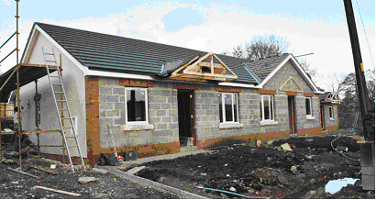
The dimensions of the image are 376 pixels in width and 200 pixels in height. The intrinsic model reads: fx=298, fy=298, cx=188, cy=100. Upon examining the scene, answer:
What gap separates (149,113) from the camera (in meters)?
11.0

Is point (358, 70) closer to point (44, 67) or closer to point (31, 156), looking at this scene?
point (44, 67)

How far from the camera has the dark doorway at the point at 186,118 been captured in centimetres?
1274

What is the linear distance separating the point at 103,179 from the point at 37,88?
299 inches

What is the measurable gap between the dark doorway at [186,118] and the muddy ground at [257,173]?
241cm

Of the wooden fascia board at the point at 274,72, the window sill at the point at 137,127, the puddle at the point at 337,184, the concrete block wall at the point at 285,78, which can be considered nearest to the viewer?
the puddle at the point at 337,184

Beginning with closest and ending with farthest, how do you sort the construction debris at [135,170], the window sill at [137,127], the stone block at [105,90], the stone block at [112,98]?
the construction debris at [135,170], the stone block at [105,90], the stone block at [112,98], the window sill at [137,127]

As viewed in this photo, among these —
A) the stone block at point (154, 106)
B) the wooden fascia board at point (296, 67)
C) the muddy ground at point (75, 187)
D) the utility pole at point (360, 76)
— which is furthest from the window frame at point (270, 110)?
the muddy ground at point (75, 187)

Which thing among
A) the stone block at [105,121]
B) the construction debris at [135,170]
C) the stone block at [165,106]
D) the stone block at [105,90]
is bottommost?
the construction debris at [135,170]

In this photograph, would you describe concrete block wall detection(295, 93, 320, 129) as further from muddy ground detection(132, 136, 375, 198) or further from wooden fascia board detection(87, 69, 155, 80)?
wooden fascia board detection(87, 69, 155, 80)

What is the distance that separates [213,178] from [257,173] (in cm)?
110

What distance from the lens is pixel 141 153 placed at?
1065 cm

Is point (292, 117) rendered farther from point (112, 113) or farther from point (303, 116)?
point (112, 113)

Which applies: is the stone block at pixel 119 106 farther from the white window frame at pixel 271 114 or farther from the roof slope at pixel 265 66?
the roof slope at pixel 265 66

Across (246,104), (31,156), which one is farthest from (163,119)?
(31,156)
